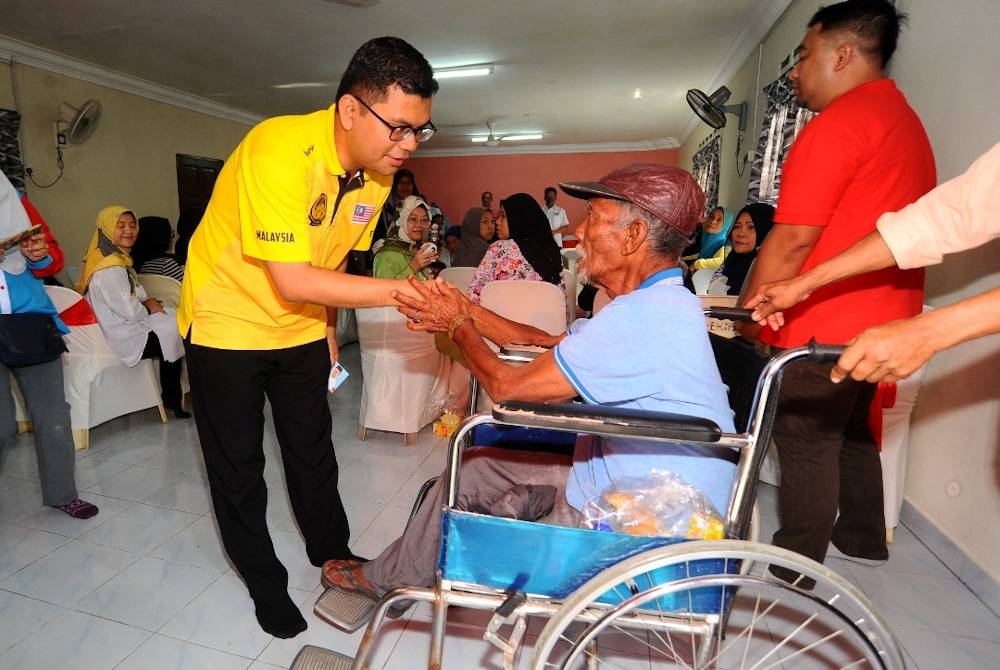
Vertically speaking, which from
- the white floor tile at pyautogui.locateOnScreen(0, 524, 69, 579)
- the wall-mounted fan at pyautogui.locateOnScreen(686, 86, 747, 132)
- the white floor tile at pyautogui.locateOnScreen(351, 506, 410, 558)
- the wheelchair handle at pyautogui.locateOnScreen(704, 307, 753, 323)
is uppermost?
the wall-mounted fan at pyautogui.locateOnScreen(686, 86, 747, 132)

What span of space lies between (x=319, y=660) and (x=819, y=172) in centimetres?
188

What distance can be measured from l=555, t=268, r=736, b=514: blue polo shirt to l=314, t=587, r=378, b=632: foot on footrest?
0.87 m

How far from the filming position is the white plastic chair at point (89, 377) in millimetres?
2801

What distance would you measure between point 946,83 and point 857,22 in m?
0.76

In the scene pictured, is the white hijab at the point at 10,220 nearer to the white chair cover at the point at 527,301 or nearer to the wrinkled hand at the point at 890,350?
the white chair cover at the point at 527,301

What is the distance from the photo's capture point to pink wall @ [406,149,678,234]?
437 inches

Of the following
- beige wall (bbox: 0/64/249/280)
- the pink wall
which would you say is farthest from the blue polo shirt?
the pink wall

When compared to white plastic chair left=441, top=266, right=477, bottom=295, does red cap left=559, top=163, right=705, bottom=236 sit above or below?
above

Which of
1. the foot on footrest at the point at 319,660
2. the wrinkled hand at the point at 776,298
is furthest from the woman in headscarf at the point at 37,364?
the wrinkled hand at the point at 776,298

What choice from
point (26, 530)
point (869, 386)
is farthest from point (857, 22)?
point (26, 530)

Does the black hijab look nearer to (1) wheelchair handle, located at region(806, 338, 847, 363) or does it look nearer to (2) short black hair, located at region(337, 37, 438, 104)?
(2) short black hair, located at region(337, 37, 438, 104)

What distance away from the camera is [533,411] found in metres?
0.90

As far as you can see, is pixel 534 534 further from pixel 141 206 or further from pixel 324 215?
pixel 141 206

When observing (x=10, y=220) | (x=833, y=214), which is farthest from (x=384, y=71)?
(x=10, y=220)
